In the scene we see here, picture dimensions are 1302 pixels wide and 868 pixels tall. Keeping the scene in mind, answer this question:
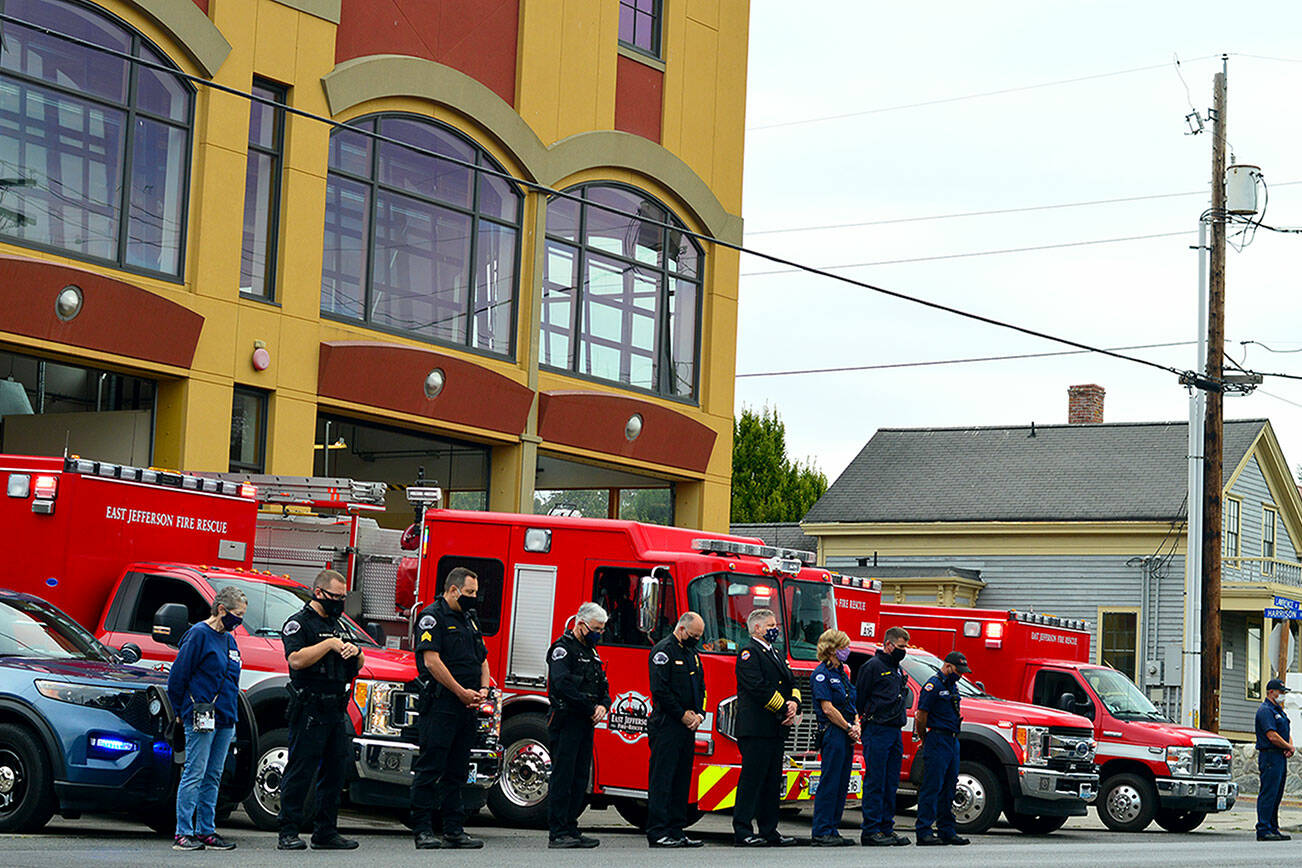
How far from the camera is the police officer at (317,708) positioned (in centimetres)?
1191

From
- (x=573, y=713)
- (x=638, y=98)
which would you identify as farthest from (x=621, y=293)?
(x=573, y=713)

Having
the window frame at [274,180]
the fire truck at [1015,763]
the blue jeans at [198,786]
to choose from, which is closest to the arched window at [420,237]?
the window frame at [274,180]

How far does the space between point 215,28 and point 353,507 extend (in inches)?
254

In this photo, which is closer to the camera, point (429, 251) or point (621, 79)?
point (429, 251)

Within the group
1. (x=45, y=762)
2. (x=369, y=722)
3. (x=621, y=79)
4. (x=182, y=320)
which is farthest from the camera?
(x=621, y=79)

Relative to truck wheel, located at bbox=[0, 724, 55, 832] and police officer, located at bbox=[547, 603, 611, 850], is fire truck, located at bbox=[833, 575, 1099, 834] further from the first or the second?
truck wheel, located at bbox=[0, 724, 55, 832]

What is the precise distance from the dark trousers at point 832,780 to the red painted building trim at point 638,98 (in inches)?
489

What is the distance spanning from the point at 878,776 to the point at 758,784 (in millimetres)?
1351

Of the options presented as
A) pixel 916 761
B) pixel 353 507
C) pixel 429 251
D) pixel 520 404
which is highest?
pixel 429 251

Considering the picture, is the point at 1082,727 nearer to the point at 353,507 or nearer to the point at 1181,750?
the point at 1181,750

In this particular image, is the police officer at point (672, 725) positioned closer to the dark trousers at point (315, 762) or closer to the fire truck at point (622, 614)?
the fire truck at point (622, 614)

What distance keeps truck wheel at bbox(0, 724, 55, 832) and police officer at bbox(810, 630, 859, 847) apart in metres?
6.42

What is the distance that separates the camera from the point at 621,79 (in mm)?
25125

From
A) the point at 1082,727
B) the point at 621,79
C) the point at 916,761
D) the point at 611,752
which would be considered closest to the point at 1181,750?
the point at 1082,727
